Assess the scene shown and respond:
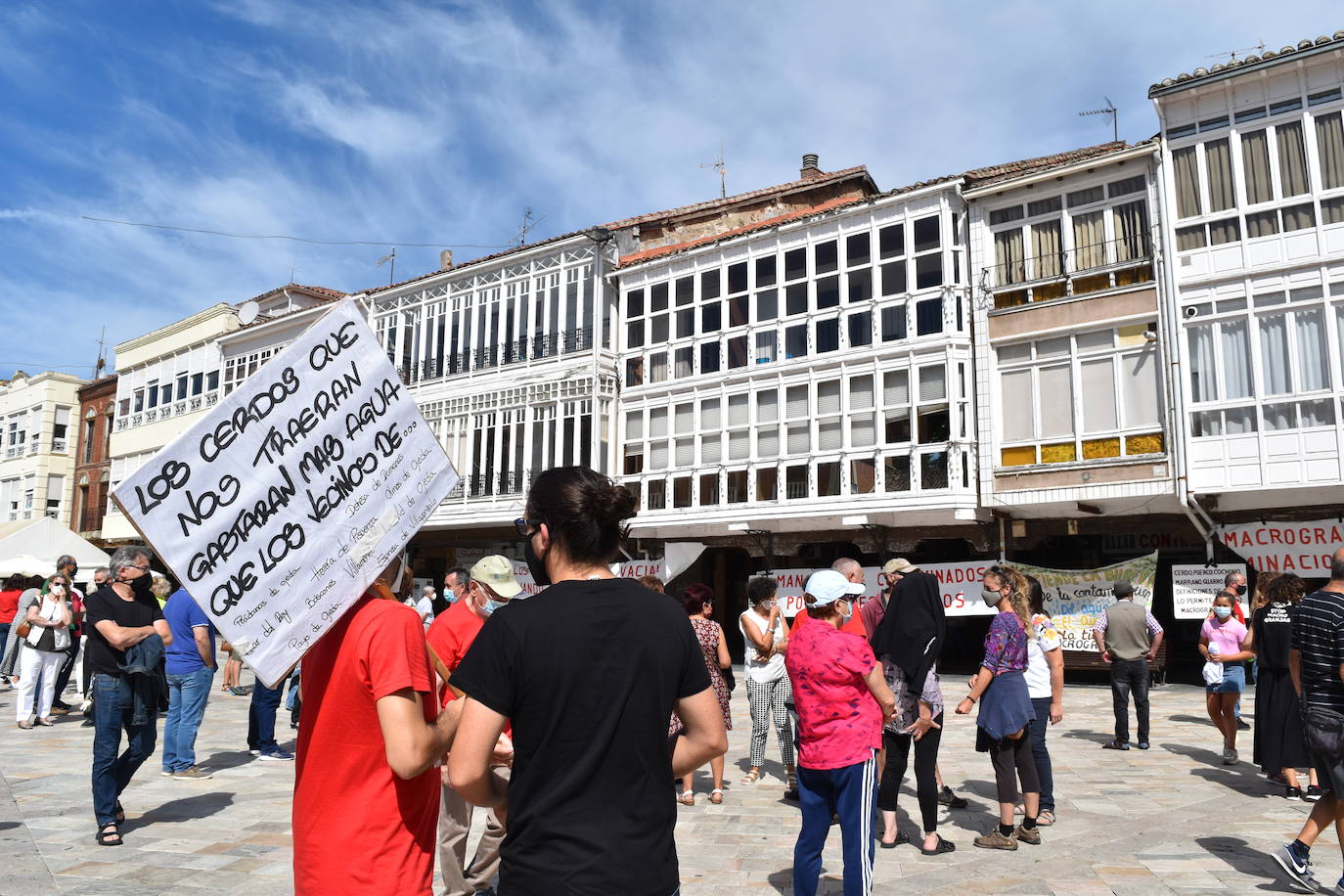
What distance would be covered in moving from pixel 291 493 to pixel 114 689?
4.88 m

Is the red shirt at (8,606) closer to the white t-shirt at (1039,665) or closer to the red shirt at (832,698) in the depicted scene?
the red shirt at (832,698)

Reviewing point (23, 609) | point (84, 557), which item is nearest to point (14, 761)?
point (23, 609)

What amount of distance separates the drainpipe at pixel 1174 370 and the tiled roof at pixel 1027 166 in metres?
1.95

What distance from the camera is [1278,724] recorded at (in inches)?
295

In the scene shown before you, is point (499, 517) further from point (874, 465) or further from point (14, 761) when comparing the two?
point (14, 761)

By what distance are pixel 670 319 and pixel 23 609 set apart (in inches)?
595

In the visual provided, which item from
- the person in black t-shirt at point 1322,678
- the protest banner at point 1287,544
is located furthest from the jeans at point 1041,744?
the protest banner at point 1287,544

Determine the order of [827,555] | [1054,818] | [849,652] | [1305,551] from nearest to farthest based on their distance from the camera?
[849,652] → [1054,818] → [1305,551] → [827,555]

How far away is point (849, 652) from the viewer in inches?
197

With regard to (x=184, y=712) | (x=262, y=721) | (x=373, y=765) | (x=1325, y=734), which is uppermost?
(x=373, y=765)

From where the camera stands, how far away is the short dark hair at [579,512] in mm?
2516

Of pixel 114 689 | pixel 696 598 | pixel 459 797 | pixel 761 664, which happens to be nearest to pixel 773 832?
pixel 761 664

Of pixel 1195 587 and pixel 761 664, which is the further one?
pixel 1195 587

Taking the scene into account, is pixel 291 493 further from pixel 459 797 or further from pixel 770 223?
pixel 770 223
